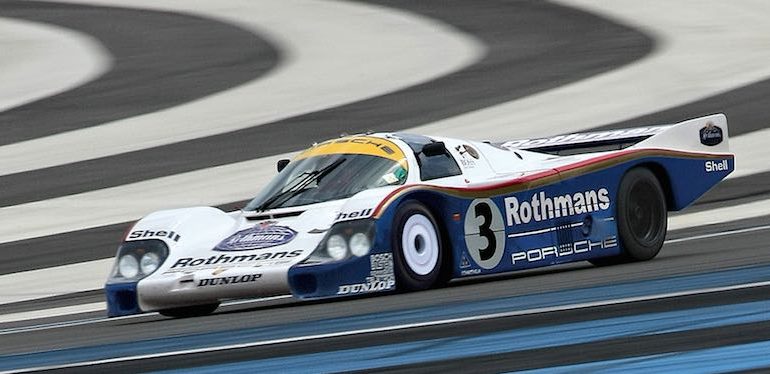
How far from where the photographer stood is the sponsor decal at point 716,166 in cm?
1173

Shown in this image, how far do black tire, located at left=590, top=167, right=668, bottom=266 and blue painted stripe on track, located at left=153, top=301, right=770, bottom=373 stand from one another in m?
3.36

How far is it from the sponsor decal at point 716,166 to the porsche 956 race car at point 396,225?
1.31 ft

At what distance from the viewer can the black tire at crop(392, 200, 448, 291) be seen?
9.45 metres

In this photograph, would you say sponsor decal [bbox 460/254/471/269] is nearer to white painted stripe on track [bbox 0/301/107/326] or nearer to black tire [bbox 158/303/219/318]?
black tire [bbox 158/303/219/318]

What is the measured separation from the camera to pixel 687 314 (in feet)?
24.4

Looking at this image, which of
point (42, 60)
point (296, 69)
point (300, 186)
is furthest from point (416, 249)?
point (42, 60)

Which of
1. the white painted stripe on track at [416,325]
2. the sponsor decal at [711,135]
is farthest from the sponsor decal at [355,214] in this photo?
the sponsor decal at [711,135]

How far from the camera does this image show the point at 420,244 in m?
9.64

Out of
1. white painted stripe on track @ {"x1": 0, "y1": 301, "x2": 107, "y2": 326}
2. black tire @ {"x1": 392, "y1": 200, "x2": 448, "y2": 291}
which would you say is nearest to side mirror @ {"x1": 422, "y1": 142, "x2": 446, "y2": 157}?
black tire @ {"x1": 392, "y1": 200, "x2": 448, "y2": 291}

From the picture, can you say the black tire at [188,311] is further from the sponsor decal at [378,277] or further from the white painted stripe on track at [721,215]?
the white painted stripe on track at [721,215]

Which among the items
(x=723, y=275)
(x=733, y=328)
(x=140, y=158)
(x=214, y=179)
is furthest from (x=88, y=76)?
(x=733, y=328)

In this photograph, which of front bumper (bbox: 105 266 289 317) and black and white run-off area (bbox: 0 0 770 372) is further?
front bumper (bbox: 105 266 289 317)

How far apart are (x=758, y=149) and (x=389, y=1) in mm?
11107

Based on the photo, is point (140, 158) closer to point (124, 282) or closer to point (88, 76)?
point (88, 76)
